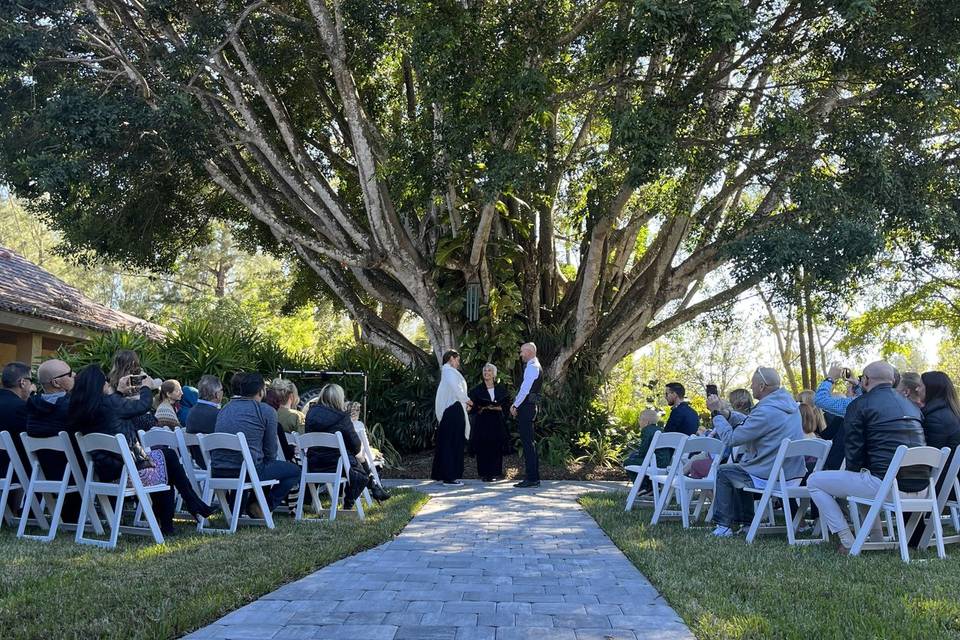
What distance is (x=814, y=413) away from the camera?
8820 mm

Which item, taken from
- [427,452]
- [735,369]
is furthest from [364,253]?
[735,369]

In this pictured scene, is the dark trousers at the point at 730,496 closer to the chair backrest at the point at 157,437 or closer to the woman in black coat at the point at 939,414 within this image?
the woman in black coat at the point at 939,414

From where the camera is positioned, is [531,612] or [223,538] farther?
[223,538]

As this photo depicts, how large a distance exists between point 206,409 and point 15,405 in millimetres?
1675

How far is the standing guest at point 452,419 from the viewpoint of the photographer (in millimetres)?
12773

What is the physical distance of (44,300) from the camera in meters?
19.7

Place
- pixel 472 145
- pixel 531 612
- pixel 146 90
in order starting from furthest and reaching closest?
pixel 146 90 < pixel 472 145 < pixel 531 612

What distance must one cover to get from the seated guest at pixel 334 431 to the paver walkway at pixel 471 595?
109 centimetres

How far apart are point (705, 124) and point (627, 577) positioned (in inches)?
323

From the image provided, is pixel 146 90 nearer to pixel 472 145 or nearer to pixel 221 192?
pixel 472 145

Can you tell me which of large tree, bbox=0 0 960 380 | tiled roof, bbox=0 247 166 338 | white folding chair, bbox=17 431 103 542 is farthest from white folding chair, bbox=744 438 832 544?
tiled roof, bbox=0 247 166 338

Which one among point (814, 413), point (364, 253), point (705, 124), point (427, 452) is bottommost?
point (427, 452)

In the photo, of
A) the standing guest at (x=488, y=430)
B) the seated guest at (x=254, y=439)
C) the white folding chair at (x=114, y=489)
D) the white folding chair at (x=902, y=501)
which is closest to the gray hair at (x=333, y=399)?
the seated guest at (x=254, y=439)

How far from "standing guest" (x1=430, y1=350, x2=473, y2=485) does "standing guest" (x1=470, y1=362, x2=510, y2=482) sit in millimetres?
513
